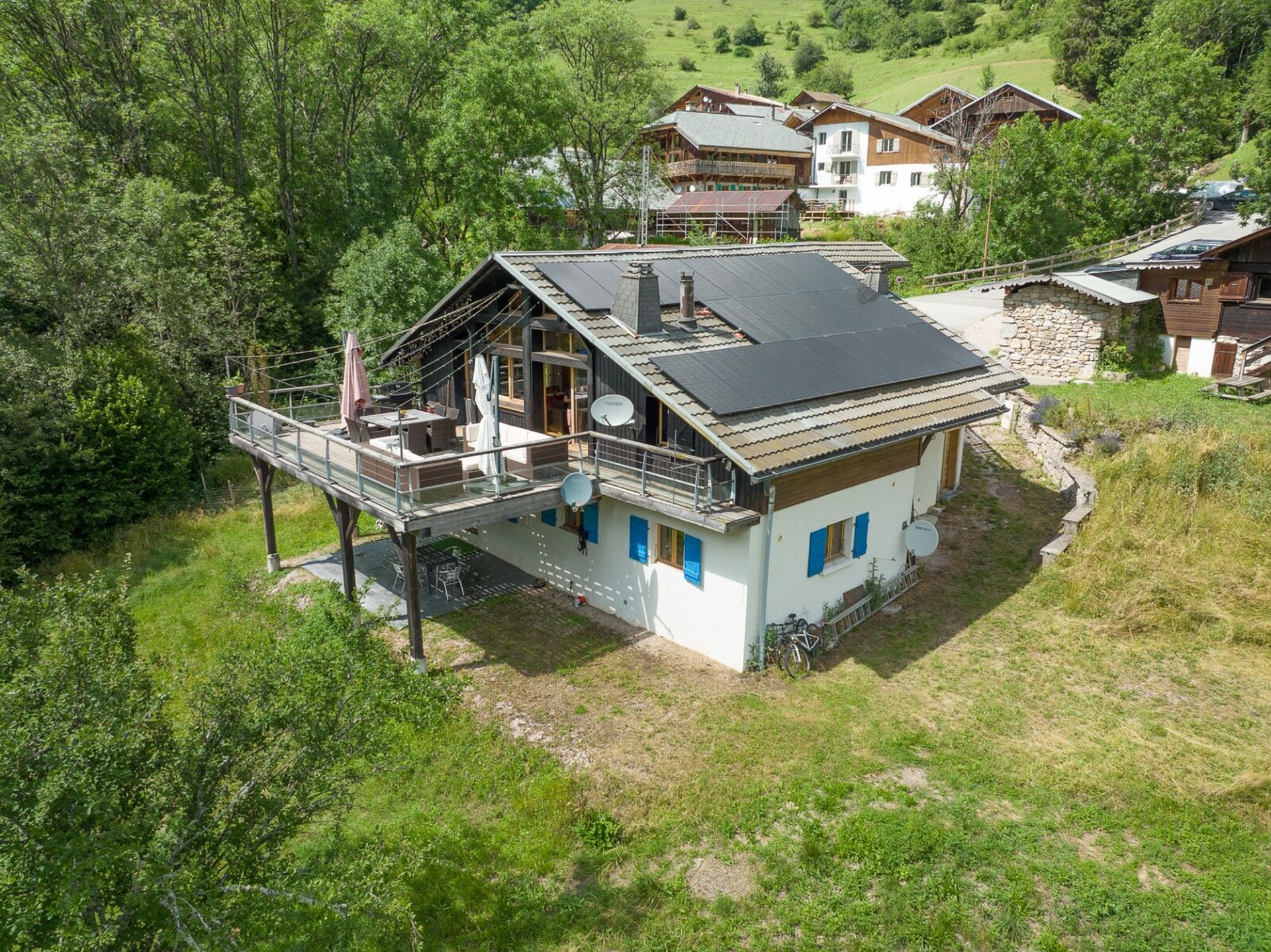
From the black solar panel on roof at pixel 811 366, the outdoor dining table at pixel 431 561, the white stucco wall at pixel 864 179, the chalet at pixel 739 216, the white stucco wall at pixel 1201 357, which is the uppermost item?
the white stucco wall at pixel 864 179

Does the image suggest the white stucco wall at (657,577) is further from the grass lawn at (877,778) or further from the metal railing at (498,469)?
the metal railing at (498,469)

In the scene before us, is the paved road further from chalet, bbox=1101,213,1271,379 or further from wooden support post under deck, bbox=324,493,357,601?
wooden support post under deck, bbox=324,493,357,601

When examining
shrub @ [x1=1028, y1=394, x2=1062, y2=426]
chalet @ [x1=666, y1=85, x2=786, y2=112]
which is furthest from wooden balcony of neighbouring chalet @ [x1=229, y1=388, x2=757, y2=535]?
chalet @ [x1=666, y1=85, x2=786, y2=112]

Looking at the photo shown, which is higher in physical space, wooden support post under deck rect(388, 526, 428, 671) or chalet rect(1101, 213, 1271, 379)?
chalet rect(1101, 213, 1271, 379)

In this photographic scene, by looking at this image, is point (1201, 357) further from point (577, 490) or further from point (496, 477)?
point (496, 477)

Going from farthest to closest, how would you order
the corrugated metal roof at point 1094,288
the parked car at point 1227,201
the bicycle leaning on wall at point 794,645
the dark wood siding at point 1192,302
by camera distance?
the parked car at point 1227,201
the dark wood siding at point 1192,302
the corrugated metal roof at point 1094,288
the bicycle leaning on wall at point 794,645

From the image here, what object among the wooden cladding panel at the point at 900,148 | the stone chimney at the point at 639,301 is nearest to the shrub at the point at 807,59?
the wooden cladding panel at the point at 900,148
